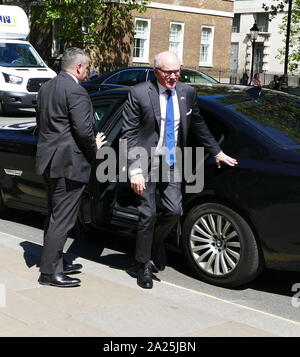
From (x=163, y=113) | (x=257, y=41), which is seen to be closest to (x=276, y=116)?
(x=163, y=113)

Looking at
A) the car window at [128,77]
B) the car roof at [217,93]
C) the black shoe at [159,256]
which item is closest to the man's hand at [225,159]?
the car roof at [217,93]

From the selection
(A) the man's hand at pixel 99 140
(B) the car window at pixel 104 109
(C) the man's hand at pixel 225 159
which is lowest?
(C) the man's hand at pixel 225 159

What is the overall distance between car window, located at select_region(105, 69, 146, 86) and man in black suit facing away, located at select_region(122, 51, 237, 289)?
1456 centimetres

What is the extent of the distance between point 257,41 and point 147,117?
56.0 m

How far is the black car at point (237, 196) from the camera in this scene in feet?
17.5

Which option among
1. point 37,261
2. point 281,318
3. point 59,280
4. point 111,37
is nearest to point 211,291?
point 281,318

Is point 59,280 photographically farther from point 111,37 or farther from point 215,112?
point 111,37

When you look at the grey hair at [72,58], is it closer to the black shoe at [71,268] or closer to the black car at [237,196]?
the black car at [237,196]

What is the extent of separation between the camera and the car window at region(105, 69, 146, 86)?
20188 mm

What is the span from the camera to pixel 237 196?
18.1 ft

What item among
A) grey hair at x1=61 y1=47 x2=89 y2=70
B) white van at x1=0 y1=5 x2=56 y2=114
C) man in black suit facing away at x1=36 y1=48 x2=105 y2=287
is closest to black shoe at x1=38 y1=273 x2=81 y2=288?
man in black suit facing away at x1=36 y1=48 x2=105 y2=287

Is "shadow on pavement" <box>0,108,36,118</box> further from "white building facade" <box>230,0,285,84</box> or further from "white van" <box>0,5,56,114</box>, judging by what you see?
"white building facade" <box>230,0,285,84</box>

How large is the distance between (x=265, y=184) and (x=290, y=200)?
25 cm

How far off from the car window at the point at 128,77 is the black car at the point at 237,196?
13.6 m
